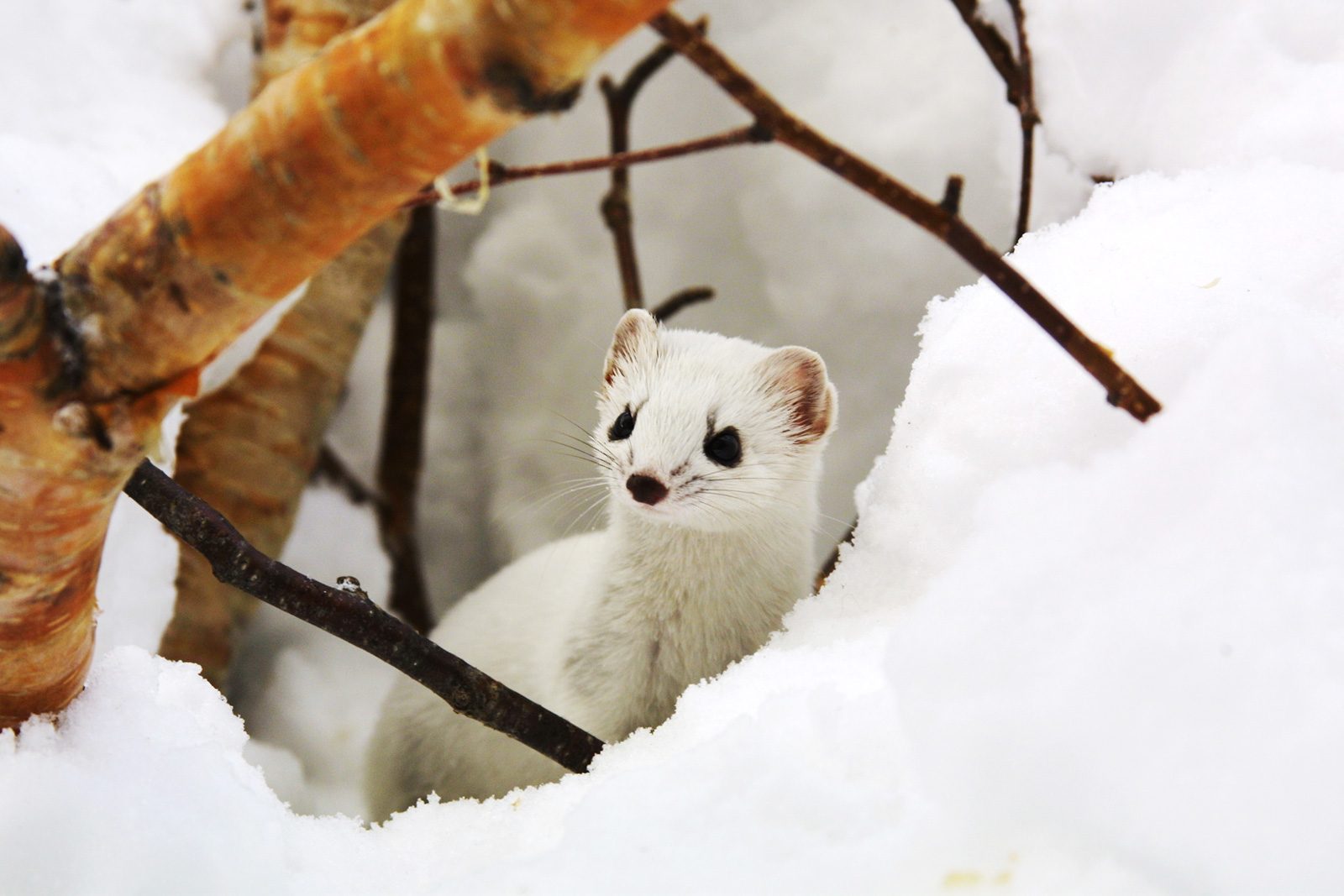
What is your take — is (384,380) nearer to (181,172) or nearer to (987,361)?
(987,361)

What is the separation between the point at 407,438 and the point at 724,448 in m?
1.20

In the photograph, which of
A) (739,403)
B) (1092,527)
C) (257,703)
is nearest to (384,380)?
(257,703)

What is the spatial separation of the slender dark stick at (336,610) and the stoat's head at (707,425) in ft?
0.93

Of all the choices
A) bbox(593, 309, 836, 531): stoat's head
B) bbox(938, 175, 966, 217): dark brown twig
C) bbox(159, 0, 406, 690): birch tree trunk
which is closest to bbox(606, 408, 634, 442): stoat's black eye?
bbox(593, 309, 836, 531): stoat's head

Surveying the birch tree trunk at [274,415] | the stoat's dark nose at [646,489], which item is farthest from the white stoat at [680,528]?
the birch tree trunk at [274,415]

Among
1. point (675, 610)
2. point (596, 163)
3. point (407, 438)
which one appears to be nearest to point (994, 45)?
point (596, 163)

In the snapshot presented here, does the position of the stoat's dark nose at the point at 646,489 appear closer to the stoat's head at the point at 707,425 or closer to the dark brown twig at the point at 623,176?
the stoat's head at the point at 707,425

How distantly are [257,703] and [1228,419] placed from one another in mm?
1728

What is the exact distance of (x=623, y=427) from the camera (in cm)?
130

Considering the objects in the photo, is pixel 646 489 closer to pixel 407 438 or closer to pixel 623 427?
pixel 623 427

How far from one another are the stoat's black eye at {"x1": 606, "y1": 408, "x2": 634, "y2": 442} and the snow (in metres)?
0.33

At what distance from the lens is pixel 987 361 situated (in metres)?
1.00

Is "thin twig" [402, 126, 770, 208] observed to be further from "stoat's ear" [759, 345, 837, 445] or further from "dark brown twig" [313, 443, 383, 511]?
"dark brown twig" [313, 443, 383, 511]

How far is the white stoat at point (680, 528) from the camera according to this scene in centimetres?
122
